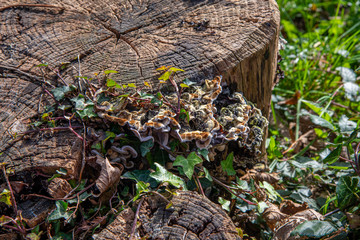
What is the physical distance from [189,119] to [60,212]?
907 millimetres

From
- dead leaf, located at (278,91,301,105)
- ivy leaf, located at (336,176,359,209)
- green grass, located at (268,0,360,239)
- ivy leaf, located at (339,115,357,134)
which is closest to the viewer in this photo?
ivy leaf, located at (336,176,359,209)

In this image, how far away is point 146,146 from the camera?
1.83 metres

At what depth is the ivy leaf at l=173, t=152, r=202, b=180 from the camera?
177 cm

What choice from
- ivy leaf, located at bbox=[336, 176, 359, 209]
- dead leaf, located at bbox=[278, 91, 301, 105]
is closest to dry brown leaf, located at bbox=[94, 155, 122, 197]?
ivy leaf, located at bbox=[336, 176, 359, 209]

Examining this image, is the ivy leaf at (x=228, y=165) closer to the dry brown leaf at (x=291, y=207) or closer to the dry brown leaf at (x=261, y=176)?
the dry brown leaf at (x=261, y=176)

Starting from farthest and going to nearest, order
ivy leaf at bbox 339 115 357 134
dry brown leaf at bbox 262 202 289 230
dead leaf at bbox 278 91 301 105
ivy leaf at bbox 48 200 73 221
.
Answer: dead leaf at bbox 278 91 301 105, ivy leaf at bbox 339 115 357 134, dry brown leaf at bbox 262 202 289 230, ivy leaf at bbox 48 200 73 221

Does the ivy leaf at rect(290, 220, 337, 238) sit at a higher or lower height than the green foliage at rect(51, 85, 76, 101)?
lower

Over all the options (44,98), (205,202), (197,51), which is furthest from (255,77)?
(44,98)

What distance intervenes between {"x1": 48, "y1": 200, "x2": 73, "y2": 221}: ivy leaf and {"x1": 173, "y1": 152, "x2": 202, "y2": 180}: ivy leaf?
2.17 ft

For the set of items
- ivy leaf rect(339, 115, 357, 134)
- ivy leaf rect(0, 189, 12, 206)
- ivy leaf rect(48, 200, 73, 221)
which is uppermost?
ivy leaf rect(0, 189, 12, 206)

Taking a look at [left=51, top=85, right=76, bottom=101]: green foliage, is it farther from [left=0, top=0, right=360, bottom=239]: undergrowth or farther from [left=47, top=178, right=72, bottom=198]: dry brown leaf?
[left=47, top=178, right=72, bottom=198]: dry brown leaf

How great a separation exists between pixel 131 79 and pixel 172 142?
49cm

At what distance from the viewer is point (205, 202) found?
1.62 meters

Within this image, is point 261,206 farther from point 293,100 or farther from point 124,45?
point 293,100
